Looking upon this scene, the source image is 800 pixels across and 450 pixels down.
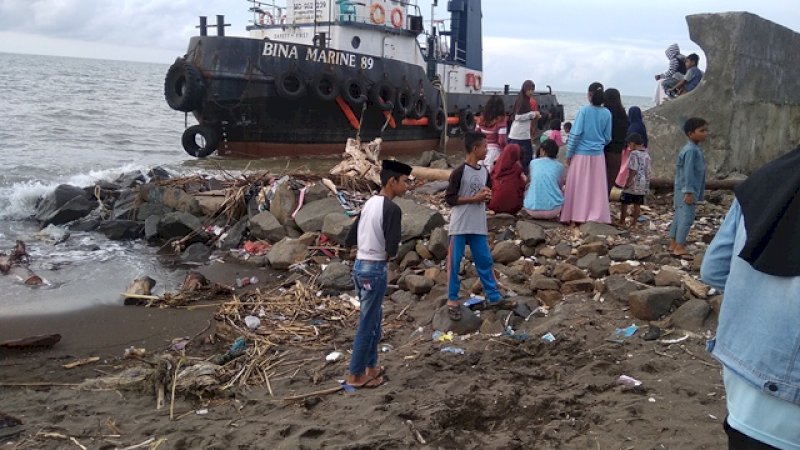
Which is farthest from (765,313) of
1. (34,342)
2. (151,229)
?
(151,229)

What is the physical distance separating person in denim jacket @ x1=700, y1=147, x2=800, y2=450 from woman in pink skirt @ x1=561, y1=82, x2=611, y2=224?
4.84 metres

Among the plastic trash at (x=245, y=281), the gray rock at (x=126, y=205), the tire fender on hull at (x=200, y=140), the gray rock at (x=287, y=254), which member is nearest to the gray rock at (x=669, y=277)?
the gray rock at (x=287, y=254)

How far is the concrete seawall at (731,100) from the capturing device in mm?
8102

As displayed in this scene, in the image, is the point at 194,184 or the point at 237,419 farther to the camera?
the point at 194,184

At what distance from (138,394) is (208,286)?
2349 millimetres

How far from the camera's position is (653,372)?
3.73 metres

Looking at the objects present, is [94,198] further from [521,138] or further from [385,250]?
[385,250]

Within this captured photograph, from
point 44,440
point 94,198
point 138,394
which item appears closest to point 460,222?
point 138,394

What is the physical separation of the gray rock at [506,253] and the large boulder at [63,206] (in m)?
6.56

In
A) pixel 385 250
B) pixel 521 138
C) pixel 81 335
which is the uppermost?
pixel 521 138

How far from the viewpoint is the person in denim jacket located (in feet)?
5.20

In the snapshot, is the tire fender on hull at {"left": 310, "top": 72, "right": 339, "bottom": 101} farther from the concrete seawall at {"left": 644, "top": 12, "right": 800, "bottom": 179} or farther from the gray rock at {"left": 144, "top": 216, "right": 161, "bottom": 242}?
the concrete seawall at {"left": 644, "top": 12, "right": 800, "bottom": 179}

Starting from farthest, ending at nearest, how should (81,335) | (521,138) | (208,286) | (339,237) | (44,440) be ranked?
(521,138) < (339,237) < (208,286) < (81,335) < (44,440)

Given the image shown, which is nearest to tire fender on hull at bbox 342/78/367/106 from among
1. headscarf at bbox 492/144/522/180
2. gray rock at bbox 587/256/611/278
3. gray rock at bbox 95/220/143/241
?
gray rock at bbox 95/220/143/241
